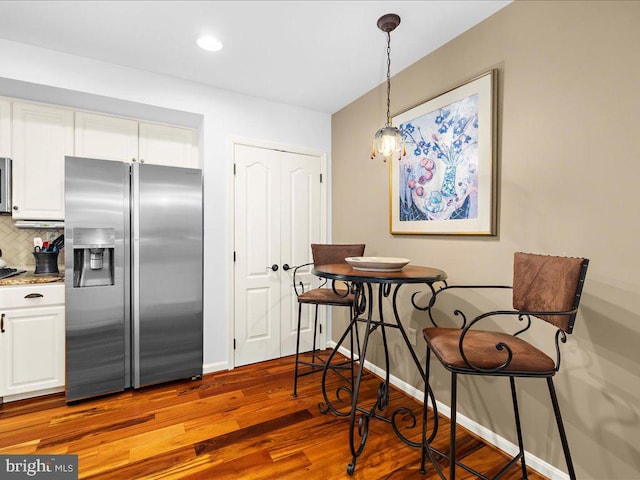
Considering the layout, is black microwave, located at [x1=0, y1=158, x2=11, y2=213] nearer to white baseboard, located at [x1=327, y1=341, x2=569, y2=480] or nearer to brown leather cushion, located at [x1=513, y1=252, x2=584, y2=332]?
white baseboard, located at [x1=327, y1=341, x2=569, y2=480]

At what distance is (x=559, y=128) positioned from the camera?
1.56 metres

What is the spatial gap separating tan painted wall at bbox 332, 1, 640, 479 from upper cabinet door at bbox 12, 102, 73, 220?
2760 millimetres

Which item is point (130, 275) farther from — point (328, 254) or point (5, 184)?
point (328, 254)

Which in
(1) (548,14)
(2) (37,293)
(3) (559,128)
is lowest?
(2) (37,293)

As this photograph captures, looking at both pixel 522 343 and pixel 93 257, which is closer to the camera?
pixel 522 343

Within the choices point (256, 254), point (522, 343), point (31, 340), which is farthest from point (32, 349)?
point (522, 343)

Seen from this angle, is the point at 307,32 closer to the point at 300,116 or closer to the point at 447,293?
the point at 300,116

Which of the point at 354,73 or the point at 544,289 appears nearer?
the point at 544,289

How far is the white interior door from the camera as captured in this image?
298 centimetres

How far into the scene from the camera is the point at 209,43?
7.17 ft

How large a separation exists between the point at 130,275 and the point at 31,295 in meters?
0.64

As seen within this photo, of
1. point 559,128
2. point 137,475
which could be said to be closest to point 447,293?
point 559,128

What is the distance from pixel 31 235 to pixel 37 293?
78cm

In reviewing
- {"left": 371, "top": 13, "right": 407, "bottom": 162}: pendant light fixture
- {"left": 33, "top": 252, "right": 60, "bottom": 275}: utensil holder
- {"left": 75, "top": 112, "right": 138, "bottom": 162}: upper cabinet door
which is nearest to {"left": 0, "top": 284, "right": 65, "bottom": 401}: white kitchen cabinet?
{"left": 33, "top": 252, "right": 60, "bottom": 275}: utensil holder
